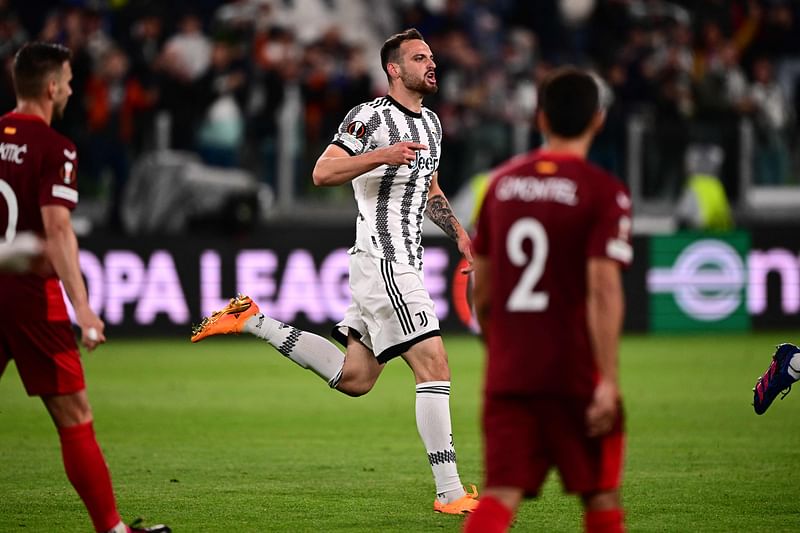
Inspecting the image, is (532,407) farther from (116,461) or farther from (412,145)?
(116,461)

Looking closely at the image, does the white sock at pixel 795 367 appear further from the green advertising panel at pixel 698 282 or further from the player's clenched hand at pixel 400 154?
the green advertising panel at pixel 698 282

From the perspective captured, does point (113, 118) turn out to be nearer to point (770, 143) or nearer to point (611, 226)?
point (770, 143)

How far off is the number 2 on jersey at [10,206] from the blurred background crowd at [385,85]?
11829mm

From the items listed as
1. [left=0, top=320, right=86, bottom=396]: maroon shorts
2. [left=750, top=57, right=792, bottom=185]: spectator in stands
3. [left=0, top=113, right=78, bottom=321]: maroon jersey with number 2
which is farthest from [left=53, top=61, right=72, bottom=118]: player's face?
[left=750, top=57, right=792, bottom=185]: spectator in stands

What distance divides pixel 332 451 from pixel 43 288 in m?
4.00

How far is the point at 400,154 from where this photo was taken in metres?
7.23

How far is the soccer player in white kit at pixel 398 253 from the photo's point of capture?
7.57 meters

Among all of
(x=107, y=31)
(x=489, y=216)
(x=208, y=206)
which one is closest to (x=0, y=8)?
(x=107, y=31)

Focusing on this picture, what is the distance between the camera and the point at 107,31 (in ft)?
64.8

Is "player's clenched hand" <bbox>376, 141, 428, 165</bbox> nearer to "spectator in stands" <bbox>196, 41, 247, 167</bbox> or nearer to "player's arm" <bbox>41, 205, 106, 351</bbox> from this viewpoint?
"player's arm" <bbox>41, 205, 106, 351</bbox>

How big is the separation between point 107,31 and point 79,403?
14482 mm

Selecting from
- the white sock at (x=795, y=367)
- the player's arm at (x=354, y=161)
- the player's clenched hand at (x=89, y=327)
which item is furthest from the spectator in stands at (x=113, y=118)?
the player's clenched hand at (x=89, y=327)

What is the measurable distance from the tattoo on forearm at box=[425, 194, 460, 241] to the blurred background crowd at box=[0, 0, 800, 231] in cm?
1032

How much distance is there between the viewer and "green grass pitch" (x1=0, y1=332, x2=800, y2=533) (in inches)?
289
